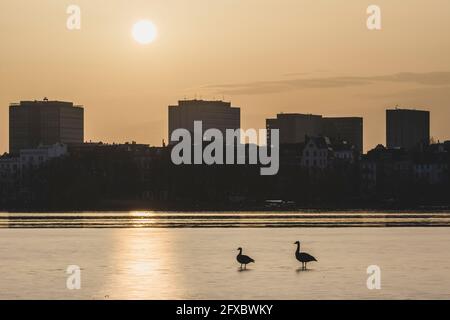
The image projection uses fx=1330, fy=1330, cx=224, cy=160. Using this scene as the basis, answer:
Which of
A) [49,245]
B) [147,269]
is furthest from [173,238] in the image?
[147,269]

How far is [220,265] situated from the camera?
54.8 metres

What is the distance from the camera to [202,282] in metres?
46.1

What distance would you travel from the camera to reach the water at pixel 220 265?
42.6 metres

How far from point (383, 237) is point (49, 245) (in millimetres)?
21837

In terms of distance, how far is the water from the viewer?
42562 millimetres
